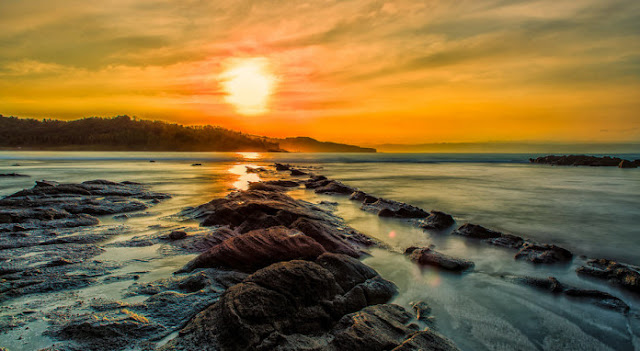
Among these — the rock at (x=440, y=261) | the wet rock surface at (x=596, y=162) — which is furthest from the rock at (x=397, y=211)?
the wet rock surface at (x=596, y=162)

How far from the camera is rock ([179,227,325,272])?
18.2ft

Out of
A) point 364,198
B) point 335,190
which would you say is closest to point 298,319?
point 364,198

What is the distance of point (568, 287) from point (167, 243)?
8065 mm

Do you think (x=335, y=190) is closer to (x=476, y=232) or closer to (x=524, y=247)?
(x=476, y=232)

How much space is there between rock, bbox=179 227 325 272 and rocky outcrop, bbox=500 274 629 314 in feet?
12.7

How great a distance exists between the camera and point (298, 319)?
150 inches

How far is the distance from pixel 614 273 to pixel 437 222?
186 inches

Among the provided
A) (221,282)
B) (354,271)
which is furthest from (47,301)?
(354,271)

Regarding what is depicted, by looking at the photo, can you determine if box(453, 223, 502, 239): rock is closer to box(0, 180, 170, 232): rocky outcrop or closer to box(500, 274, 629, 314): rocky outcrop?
box(500, 274, 629, 314): rocky outcrop

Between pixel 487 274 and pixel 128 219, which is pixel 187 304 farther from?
pixel 128 219

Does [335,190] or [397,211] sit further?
[335,190]

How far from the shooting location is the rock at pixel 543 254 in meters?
7.06

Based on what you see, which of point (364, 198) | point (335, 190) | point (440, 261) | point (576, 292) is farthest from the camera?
point (335, 190)

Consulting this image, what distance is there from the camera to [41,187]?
13883mm
